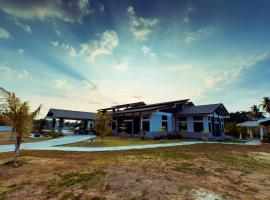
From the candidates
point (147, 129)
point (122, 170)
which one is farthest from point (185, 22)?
point (147, 129)

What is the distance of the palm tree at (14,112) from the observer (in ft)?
26.1

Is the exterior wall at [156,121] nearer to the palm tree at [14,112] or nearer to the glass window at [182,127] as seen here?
the glass window at [182,127]

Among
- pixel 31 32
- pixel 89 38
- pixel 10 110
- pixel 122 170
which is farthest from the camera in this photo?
pixel 89 38

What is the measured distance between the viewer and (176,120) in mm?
26719

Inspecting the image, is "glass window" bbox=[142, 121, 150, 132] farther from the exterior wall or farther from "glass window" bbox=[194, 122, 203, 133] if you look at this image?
"glass window" bbox=[194, 122, 203, 133]

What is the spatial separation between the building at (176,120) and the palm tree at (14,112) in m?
16.2

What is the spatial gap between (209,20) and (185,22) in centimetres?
169

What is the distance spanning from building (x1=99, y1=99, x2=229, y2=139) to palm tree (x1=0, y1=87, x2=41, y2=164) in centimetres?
1621

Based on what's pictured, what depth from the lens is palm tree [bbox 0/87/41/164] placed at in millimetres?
7957

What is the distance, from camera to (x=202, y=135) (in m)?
23.2

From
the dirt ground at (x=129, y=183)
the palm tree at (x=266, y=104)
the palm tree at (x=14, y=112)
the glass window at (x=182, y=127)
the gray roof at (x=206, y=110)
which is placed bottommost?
the dirt ground at (x=129, y=183)

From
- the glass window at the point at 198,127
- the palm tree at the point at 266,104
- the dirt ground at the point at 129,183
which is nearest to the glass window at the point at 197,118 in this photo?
the glass window at the point at 198,127

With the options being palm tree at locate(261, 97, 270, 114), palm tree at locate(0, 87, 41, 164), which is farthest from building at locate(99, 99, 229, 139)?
palm tree at locate(261, 97, 270, 114)

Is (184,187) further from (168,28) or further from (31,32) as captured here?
(31,32)
